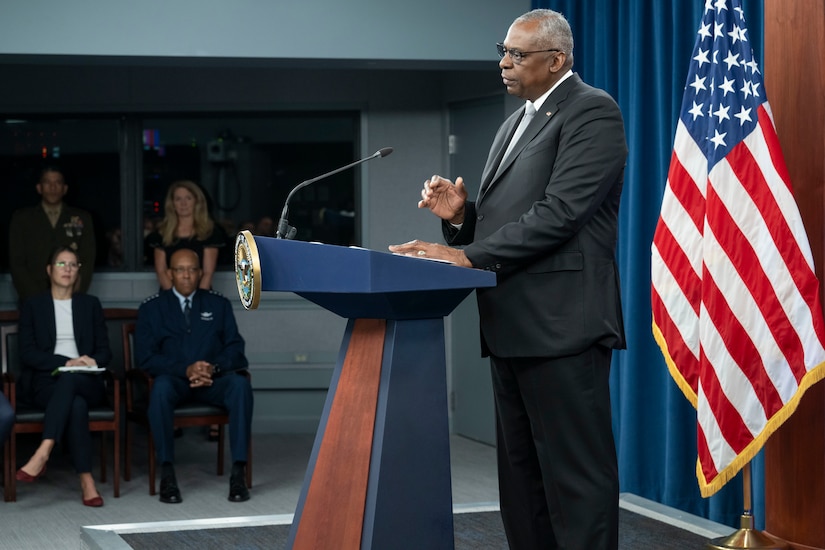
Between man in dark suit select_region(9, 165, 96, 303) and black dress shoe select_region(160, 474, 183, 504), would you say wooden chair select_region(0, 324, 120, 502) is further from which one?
man in dark suit select_region(9, 165, 96, 303)

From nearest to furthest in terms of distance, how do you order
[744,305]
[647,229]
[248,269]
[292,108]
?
[248,269], [744,305], [647,229], [292,108]

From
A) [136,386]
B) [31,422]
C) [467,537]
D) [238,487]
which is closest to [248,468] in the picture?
[238,487]

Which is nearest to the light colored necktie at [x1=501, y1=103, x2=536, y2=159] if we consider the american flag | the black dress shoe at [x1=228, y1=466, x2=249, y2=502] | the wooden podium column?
the american flag

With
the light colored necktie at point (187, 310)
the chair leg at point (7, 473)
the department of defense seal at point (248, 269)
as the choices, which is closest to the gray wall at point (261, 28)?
the light colored necktie at point (187, 310)

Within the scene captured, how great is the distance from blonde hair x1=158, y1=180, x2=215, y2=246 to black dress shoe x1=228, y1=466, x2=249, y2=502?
1.75m

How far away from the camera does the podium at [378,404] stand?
230cm

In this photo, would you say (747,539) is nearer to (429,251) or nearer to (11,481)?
(429,251)

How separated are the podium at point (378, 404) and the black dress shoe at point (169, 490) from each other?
276 centimetres

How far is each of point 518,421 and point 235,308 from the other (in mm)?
4707

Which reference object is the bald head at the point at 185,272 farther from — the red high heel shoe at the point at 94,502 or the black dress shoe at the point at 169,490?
the red high heel shoe at the point at 94,502

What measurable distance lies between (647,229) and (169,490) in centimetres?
246

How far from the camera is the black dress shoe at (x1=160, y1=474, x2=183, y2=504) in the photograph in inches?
199

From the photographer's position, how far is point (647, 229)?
15.0ft

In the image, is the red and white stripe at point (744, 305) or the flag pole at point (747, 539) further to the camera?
the flag pole at point (747, 539)
